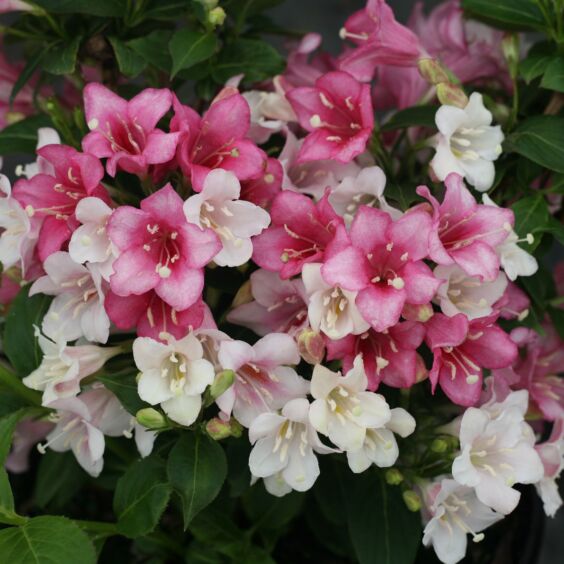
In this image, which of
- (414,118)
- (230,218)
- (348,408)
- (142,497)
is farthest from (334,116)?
(142,497)

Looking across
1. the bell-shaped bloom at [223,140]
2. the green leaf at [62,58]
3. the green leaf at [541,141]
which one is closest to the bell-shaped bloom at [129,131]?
the bell-shaped bloom at [223,140]

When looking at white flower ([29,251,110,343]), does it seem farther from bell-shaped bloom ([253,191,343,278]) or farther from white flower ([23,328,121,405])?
bell-shaped bloom ([253,191,343,278])

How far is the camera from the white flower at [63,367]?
813 millimetres

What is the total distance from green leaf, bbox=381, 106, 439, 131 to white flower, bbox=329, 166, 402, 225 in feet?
0.27

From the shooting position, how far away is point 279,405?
0.82 metres

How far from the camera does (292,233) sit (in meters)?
0.83

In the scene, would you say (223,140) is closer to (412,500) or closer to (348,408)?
(348,408)

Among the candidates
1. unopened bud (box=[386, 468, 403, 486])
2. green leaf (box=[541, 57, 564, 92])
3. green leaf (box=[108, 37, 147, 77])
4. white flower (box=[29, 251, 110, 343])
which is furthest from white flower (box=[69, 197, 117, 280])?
green leaf (box=[541, 57, 564, 92])

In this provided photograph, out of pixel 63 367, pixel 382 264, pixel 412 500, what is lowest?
pixel 412 500

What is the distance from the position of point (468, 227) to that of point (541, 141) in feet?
0.54

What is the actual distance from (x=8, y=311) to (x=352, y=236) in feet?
1.30

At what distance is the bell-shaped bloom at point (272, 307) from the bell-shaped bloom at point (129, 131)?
14 cm

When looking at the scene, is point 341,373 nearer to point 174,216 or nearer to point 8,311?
point 174,216

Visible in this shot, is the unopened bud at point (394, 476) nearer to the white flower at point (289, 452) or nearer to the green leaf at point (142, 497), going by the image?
the white flower at point (289, 452)
